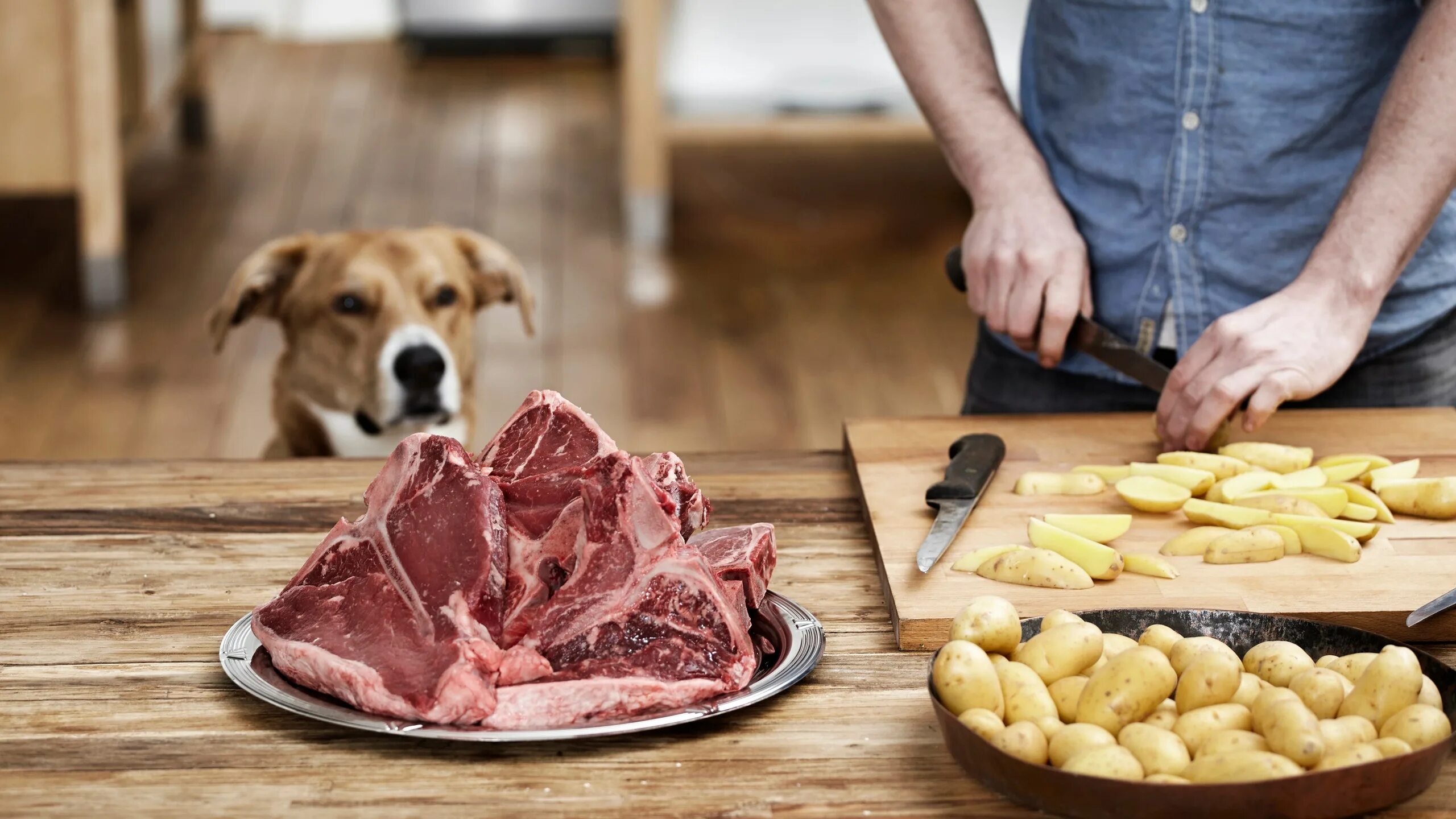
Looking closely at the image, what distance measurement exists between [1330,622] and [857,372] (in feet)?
8.42

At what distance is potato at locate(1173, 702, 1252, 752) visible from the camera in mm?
791

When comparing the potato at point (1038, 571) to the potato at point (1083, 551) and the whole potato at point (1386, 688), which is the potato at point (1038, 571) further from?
the whole potato at point (1386, 688)

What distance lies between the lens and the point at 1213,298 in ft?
4.91

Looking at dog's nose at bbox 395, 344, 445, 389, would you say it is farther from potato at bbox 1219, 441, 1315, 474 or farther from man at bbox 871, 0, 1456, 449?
potato at bbox 1219, 441, 1315, 474

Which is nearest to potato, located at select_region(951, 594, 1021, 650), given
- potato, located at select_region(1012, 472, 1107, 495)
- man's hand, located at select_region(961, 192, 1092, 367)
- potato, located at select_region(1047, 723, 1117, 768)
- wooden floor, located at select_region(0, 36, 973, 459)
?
potato, located at select_region(1047, 723, 1117, 768)

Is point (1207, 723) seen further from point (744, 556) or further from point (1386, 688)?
point (744, 556)

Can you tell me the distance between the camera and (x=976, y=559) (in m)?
1.07

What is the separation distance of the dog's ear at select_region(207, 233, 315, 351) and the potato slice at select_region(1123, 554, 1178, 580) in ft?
3.99

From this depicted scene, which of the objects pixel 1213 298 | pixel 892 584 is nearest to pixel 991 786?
pixel 892 584

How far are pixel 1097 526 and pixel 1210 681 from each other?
0.98ft

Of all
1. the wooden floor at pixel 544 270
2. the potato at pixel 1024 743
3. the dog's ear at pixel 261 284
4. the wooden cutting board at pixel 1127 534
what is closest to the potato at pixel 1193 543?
the wooden cutting board at pixel 1127 534

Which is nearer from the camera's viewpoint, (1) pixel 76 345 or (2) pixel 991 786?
(2) pixel 991 786

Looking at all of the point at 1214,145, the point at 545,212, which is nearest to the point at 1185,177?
the point at 1214,145

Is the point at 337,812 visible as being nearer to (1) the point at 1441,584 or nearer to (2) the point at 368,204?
(1) the point at 1441,584
